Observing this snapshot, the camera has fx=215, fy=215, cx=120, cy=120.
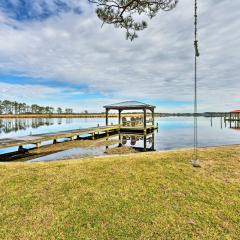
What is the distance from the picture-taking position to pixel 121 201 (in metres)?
4.52

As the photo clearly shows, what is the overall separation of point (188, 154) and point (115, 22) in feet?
23.7

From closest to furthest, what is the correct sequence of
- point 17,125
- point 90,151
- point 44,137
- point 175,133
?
point 90,151, point 44,137, point 175,133, point 17,125

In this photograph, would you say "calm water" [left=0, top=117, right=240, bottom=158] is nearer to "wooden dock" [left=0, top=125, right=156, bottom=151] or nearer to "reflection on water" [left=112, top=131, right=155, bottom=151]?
"reflection on water" [left=112, top=131, right=155, bottom=151]

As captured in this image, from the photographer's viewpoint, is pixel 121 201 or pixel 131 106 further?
pixel 131 106

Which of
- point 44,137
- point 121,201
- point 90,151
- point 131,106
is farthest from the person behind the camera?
point 131,106

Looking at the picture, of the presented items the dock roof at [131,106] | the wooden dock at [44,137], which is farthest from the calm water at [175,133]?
the dock roof at [131,106]

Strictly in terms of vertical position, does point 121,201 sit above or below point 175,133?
above

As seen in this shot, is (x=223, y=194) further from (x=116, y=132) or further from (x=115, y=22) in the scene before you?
(x=116, y=132)

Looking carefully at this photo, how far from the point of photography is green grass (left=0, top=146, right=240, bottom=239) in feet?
11.7

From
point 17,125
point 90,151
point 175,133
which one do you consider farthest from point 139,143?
point 17,125

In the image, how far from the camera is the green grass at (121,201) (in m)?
3.56

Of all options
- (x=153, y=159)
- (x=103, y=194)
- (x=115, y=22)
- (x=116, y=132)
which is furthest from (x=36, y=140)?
(x=116, y=132)

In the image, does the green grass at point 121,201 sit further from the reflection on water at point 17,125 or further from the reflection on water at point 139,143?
the reflection on water at point 17,125

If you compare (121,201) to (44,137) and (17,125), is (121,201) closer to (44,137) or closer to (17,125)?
(44,137)
